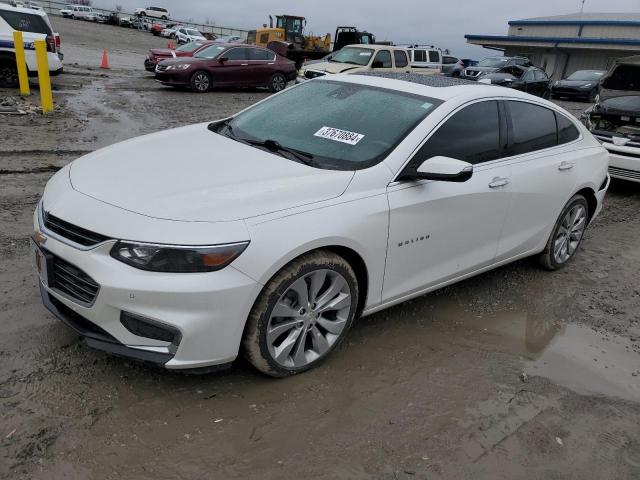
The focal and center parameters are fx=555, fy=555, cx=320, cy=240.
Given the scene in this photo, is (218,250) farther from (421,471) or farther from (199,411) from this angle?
(421,471)

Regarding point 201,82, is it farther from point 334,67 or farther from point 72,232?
point 72,232

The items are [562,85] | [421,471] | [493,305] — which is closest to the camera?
[421,471]

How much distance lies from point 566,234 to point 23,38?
12.2 meters

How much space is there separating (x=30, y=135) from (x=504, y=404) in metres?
8.15

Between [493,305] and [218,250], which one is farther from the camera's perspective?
[493,305]

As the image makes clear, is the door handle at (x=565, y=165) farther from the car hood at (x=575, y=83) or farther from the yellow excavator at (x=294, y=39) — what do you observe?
the yellow excavator at (x=294, y=39)

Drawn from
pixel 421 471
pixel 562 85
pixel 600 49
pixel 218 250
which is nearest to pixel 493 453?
pixel 421 471

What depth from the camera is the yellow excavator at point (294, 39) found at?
28734 mm

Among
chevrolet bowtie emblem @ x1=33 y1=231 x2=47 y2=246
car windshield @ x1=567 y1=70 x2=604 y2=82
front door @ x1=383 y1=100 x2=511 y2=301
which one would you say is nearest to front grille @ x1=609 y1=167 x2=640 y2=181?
front door @ x1=383 y1=100 x2=511 y2=301

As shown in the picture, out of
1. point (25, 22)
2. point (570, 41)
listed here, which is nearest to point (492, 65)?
point (25, 22)

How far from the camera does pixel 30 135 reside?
8.59 m

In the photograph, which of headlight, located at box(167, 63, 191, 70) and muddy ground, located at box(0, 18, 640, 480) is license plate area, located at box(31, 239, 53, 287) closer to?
muddy ground, located at box(0, 18, 640, 480)

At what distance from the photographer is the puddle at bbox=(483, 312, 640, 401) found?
11.5ft

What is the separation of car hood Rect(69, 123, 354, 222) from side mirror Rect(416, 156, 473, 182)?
478mm
